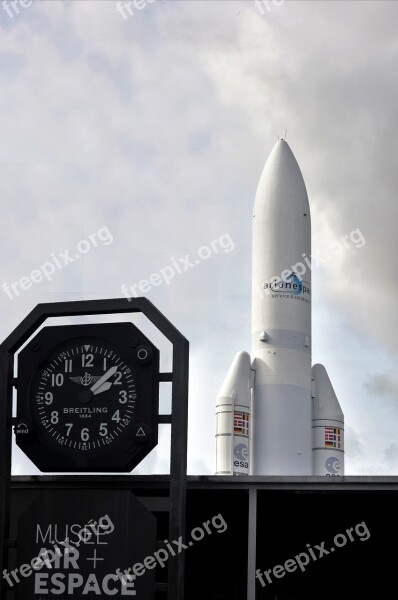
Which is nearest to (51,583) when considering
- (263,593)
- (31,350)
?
(31,350)

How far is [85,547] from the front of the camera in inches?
432

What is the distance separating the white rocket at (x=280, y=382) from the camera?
32906 mm

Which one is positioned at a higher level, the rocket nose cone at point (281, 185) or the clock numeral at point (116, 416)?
the rocket nose cone at point (281, 185)

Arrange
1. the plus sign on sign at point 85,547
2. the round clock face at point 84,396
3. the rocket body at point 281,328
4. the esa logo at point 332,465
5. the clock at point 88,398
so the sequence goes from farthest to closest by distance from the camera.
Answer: the esa logo at point 332,465
the rocket body at point 281,328
the round clock face at point 84,396
the clock at point 88,398
the plus sign on sign at point 85,547

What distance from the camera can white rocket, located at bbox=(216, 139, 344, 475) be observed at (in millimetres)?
32906

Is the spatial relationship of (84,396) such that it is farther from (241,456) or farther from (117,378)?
(241,456)

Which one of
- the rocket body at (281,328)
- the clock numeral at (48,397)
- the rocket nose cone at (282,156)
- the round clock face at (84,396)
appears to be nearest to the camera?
the round clock face at (84,396)

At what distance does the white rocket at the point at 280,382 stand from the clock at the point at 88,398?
850 inches

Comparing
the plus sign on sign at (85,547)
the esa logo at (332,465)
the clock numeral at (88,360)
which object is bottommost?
the plus sign on sign at (85,547)

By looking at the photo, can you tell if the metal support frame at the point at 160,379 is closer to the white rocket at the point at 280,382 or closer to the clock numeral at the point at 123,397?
the clock numeral at the point at 123,397

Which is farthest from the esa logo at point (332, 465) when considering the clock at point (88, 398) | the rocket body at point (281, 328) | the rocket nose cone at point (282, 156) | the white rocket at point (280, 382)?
the clock at point (88, 398)

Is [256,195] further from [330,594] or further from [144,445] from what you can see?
[144,445]

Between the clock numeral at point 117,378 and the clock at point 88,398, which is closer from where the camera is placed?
the clock at point 88,398

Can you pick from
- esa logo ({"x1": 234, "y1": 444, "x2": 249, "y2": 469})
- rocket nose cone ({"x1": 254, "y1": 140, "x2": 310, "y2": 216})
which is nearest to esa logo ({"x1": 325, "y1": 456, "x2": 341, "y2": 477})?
esa logo ({"x1": 234, "y1": 444, "x2": 249, "y2": 469})
